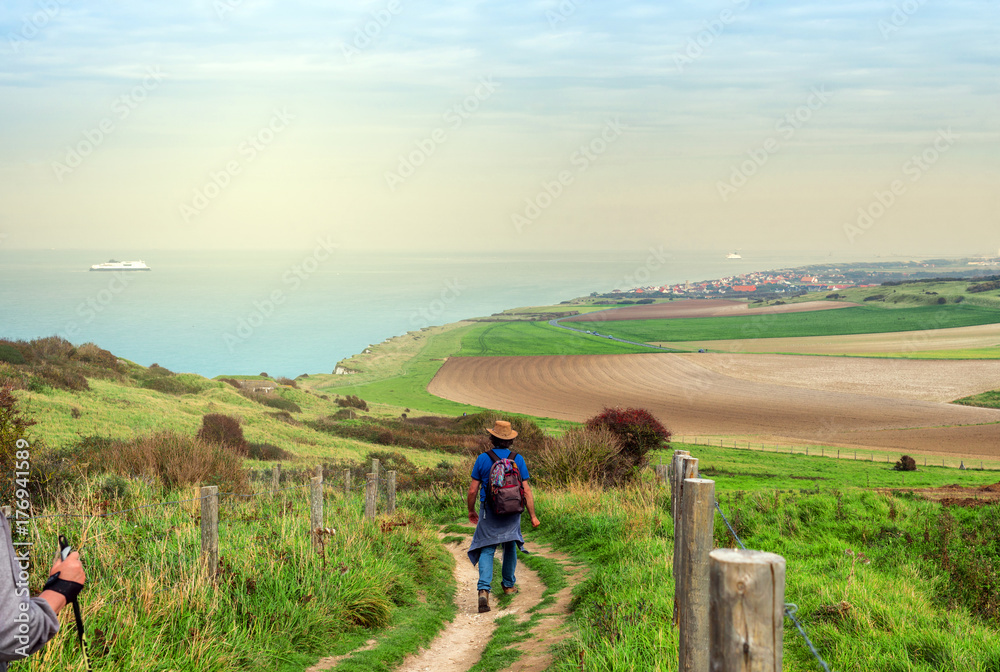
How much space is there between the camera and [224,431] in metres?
27.6

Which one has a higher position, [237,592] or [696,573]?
[696,573]

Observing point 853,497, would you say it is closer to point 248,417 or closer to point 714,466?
point 714,466

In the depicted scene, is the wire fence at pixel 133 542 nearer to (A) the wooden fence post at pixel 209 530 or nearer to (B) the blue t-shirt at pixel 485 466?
(A) the wooden fence post at pixel 209 530

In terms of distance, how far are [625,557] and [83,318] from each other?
677 feet

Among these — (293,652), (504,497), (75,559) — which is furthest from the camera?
(504,497)

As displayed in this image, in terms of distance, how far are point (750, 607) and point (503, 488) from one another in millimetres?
5870

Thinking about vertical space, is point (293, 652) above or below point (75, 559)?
below

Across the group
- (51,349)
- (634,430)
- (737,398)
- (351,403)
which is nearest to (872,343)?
(737,398)

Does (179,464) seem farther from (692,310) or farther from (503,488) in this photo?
(692,310)

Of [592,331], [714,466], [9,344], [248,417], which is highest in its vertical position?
[592,331]

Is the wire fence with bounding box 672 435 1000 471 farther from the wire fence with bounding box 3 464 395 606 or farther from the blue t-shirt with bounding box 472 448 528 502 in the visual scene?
the wire fence with bounding box 3 464 395 606

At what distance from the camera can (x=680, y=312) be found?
16362 cm

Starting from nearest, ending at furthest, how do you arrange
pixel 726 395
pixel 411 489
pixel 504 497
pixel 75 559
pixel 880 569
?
pixel 75 559 < pixel 504 497 < pixel 880 569 < pixel 411 489 < pixel 726 395

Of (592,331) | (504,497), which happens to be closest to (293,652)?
(504,497)
